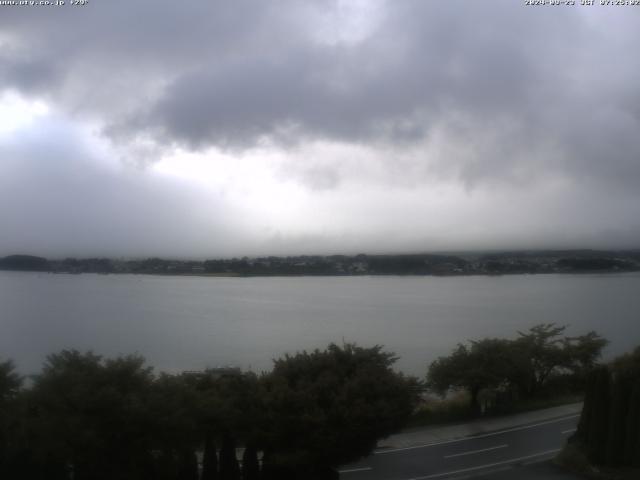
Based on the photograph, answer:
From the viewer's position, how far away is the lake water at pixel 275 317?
37.2 metres

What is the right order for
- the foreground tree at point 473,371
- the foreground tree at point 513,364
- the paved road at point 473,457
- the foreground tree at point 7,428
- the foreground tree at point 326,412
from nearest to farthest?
1. the foreground tree at point 7,428
2. the foreground tree at point 326,412
3. the paved road at point 473,457
4. the foreground tree at point 473,371
5. the foreground tree at point 513,364

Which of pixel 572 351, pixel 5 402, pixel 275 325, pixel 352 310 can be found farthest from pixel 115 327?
pixel 5 402

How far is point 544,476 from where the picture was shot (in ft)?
47.2

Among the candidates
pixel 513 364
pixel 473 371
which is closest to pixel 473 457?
pixel 473 371

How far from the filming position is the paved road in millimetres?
15461

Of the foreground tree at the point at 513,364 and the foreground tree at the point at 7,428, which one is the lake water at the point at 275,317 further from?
the foreground tree at the point at 7,428

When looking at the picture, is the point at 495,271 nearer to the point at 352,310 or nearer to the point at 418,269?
the point at 418,269

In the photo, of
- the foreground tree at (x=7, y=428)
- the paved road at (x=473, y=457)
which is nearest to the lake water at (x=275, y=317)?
the paved road at (x=473, y=457)

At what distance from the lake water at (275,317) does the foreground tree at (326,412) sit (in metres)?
12.0

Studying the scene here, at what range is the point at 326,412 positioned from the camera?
13.2 metres

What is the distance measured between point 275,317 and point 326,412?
139 ft

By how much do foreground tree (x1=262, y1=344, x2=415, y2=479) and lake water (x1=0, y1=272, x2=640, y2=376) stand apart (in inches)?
472

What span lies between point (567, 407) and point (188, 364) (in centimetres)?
→ 1851

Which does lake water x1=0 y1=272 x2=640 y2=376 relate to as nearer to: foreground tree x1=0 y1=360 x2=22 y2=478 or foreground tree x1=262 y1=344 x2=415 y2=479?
foreground tree x1=262 y1=344 x2=415 y2=479
